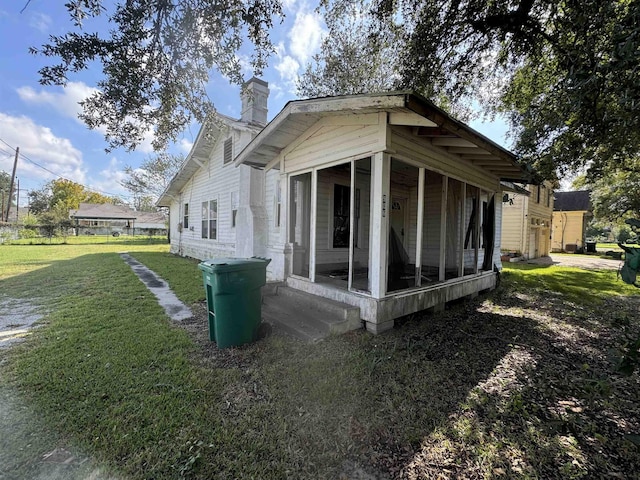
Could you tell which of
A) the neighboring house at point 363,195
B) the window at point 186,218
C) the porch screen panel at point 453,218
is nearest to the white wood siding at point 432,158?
the neighboring house at point 363,195

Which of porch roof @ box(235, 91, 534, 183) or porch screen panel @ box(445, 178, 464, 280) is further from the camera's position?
porch screen panel @ box(445, 178, 464, 280)

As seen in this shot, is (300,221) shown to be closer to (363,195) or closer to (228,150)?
(363,195)

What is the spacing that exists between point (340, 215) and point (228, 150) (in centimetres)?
521

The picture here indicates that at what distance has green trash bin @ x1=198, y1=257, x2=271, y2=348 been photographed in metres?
3.62

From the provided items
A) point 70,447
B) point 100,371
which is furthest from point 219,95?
point 70,447

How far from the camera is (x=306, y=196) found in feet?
21.5

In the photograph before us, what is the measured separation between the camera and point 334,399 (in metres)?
2.69

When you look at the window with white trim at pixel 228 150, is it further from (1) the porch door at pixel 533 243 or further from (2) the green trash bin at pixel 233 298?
(1) the porch door at pixel 533 243

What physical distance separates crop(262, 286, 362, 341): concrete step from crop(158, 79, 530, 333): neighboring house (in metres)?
0.19

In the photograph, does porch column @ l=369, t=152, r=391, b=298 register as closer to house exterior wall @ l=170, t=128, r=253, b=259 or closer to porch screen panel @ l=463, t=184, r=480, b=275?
porch screen panel @ l=463, t=184, r=480, b=275

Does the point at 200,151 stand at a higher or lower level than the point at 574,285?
higher

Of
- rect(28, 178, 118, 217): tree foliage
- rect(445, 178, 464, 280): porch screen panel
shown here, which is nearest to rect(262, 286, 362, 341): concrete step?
rect(445, 178, 464, 280): porch screen panel

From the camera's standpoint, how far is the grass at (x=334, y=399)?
78.9 inches

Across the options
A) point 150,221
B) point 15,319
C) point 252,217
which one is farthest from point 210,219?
point 150,221
